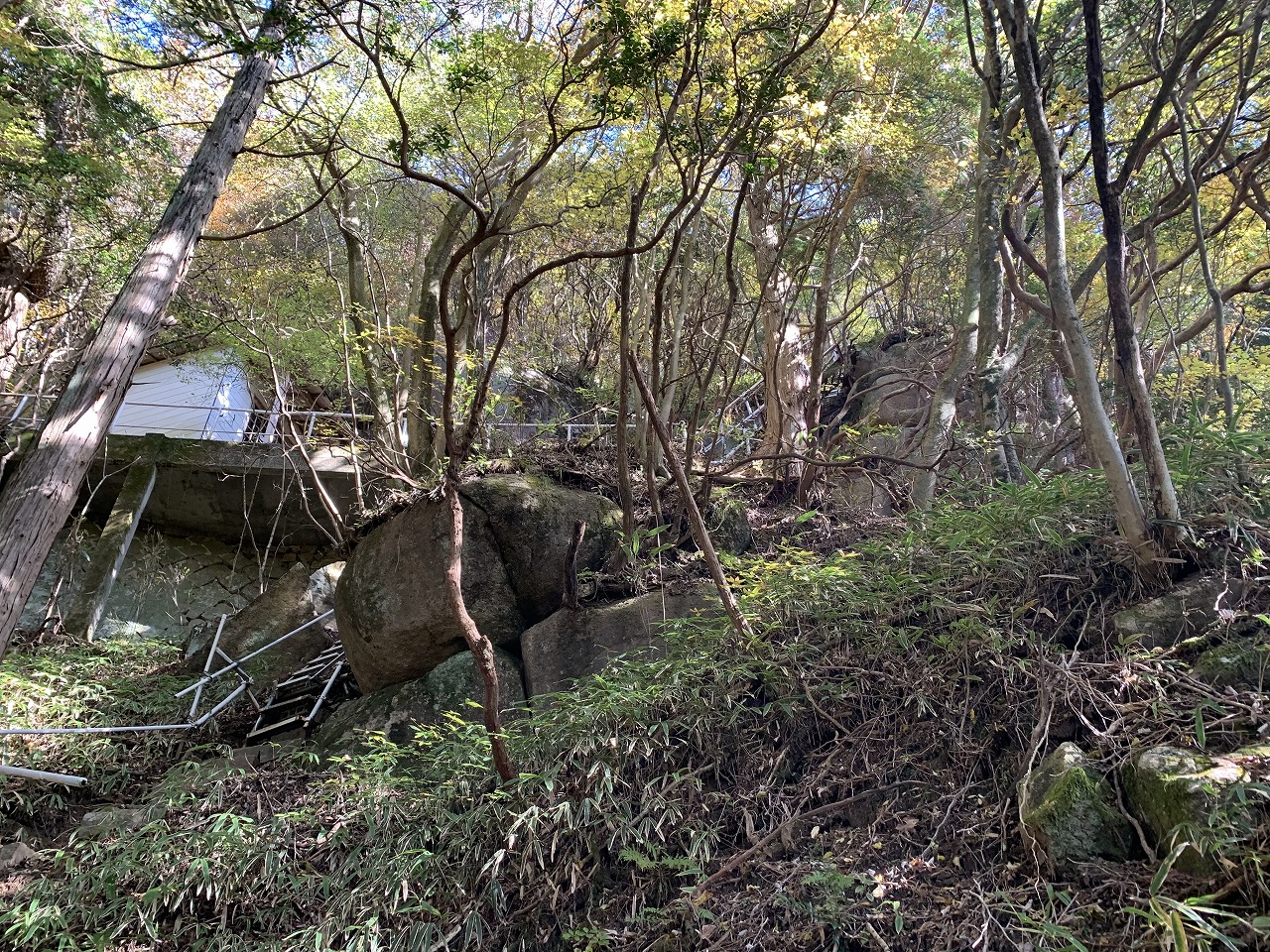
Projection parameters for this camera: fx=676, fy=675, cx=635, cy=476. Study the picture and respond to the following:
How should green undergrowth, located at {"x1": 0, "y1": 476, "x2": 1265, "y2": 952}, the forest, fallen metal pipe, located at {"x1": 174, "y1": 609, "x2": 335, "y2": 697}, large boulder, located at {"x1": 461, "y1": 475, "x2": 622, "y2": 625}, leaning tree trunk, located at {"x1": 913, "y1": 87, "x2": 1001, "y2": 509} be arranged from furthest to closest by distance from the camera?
fallen metal pipe, located at {"x1": 174, "y1": 609, "x2": 335, "y2": 697} → large boulder, located at {"x1": 461, "y1": 475, "x2": 622, "y2": 625} → leaning tree trunk, located at {"x1": 913, "y1": 87, "x2": 1001, "y2": 509} → the forest → green undergrowth, located at {"x1": 0, "y1": 476, "x2": 1265, "y2": 952}

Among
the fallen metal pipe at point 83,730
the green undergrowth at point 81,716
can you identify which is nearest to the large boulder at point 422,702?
the fallen metal pipe at point 83,730

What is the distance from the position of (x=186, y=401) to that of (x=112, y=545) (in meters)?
6.33

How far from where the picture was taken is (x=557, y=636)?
15.9 ft

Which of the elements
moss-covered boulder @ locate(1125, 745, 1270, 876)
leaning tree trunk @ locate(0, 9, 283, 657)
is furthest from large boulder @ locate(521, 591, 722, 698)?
leaning tree trunk @ locate(0, 9, 283, 657)

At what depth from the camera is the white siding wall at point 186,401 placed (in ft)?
40.8

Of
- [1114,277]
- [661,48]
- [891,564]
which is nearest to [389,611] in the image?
[891,564]

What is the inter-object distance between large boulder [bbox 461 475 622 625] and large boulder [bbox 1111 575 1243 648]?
322 centimetres

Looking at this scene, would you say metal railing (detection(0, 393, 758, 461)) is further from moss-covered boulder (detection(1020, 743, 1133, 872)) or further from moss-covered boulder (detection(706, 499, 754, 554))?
moss-covered boulder (detection(1020, 743, 1133, 872))

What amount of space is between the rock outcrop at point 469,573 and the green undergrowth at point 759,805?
1447 mm

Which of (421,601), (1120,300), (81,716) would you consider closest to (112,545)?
(81,716)

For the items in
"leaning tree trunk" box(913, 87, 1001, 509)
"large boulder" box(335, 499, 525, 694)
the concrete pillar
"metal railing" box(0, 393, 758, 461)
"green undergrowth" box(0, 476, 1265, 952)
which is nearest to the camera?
"green undergrowth" box(0, 476, 1265, 952)

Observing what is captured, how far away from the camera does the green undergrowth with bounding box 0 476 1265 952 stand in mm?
2348

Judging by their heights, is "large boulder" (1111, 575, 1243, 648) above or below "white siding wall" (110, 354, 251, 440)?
below

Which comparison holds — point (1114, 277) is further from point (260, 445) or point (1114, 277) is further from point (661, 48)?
point (260, 445)
